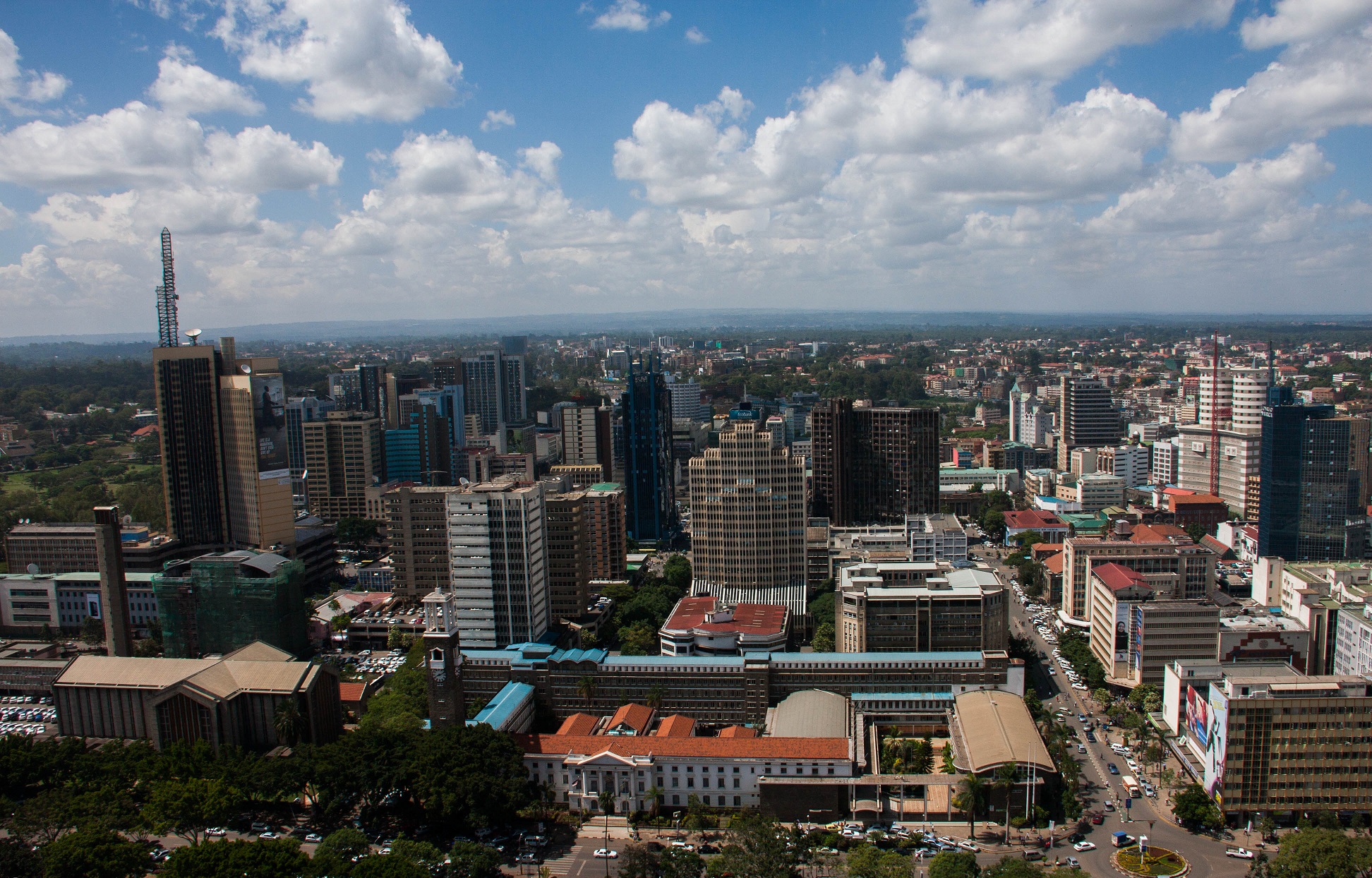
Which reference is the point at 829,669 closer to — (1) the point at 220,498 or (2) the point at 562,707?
(2) the point at 562,707

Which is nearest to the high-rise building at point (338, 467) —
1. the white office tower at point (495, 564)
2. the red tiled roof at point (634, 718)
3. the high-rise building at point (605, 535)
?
the high-rise building at point (605, 535)

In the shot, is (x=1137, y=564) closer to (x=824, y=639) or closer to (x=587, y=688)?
(x=824, y=639)

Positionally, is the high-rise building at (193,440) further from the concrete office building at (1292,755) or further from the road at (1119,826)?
the concrete office building at (1292,755)

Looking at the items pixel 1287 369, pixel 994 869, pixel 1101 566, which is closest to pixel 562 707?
pixel 994 869

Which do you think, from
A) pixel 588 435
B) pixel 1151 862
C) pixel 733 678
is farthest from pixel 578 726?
pixel 588 435

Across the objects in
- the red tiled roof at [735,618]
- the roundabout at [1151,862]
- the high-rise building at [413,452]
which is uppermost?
the high-rise building at [413,452]
